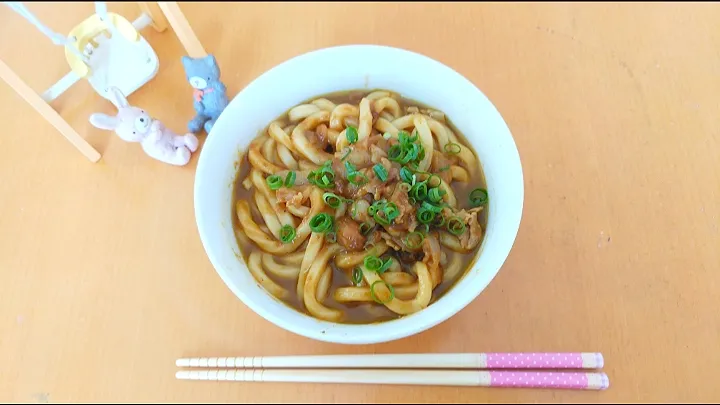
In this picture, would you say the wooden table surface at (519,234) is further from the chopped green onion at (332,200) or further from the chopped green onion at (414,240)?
the chopped green onion at (332,200)

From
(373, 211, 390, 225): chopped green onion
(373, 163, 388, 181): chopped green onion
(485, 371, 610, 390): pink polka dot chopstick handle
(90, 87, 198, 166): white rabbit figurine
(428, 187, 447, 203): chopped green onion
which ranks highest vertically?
(90, 87, 198, 166): white rabbit figurine

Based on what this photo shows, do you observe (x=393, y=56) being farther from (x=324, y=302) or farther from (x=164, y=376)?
(x=164, y=376)

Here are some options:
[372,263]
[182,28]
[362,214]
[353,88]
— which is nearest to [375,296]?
[372,263]

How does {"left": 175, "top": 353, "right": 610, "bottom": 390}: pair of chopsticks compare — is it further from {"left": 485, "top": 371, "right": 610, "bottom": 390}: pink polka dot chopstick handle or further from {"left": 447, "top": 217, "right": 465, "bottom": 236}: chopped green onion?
{"left": 447, "top": 217, "right": 465, "bottom": 236}: chopped green onion

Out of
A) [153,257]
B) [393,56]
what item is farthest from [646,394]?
[153,257]

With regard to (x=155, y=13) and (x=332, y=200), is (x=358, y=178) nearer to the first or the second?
(x=332, y=200)

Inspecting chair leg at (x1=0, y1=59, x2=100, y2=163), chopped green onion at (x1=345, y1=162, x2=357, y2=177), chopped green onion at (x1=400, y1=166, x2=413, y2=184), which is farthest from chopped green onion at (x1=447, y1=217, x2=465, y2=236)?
chair leg at (x1=0, y1=59, x2=100, y2=163)
